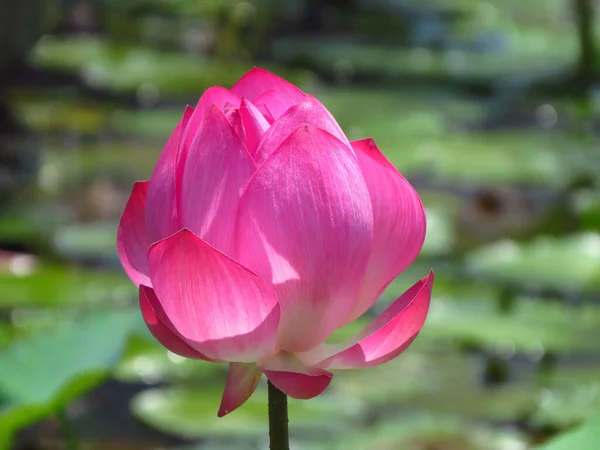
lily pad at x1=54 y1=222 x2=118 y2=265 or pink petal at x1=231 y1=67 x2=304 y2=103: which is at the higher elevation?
pink petal at x1=231 y1=67 x2=304 y2=103

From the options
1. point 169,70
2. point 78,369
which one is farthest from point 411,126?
point 78,369

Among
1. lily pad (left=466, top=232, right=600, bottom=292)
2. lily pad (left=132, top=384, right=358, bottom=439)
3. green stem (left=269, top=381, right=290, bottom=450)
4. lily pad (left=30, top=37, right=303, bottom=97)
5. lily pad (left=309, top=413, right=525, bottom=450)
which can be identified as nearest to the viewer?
green stem (left=269, top=381, right=290, bottom=450)

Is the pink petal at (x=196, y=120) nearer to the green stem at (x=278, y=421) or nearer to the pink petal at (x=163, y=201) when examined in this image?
the pink petal at (x=163, y=201)

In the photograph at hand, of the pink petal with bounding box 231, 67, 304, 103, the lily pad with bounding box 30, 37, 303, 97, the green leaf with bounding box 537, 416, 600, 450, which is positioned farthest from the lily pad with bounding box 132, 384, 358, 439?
the lily pad with bounding box 30, 37, 303, 97

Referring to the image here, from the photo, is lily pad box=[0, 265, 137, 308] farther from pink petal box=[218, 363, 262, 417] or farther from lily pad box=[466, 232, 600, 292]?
pink petal box=[218, 363, 262, 417]

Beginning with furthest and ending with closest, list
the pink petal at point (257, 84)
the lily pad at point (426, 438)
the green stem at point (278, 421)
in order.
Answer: the lily pad at point (426, 438) < the pink petal at point (257, 84) < the green stem at point (278, 421)

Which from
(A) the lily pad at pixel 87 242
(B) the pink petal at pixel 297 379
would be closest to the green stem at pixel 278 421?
(B) the pink petal at pixel 297 379

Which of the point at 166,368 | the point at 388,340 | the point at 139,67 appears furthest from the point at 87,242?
the point at 388,340
